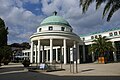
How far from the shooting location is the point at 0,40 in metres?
55.5

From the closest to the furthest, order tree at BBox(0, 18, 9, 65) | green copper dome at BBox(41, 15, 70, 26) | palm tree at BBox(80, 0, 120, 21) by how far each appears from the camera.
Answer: palm tree at BBox(80, 0, 120, 21) < green copper dome at BBox(41, 15, 70, 26) < tree at BBox(0, 18, 9, 65)

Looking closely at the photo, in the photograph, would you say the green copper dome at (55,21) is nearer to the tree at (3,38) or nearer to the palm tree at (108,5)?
the tree at (3,38)

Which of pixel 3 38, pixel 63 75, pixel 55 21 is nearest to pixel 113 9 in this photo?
pixel 63 75

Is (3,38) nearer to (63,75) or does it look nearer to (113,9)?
(63,75)

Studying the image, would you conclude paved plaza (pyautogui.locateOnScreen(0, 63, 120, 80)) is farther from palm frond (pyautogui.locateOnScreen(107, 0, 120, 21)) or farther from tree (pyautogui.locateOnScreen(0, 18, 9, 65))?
tree (pyautogui.locateOnScreen(0, 18, 9, 65))

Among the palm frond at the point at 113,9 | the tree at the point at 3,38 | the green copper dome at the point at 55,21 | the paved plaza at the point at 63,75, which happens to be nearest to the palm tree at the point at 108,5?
the palm frond at the point at 113,9

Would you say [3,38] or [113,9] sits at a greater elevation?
[3,38]

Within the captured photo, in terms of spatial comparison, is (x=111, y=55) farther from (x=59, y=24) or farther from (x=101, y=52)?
(x=59, y=24)

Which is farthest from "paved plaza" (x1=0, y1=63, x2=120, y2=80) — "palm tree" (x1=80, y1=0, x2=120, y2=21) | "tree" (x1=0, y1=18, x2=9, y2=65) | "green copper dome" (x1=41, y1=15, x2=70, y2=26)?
"tree" (x1=0, y1=18, x2=9, y2=65)

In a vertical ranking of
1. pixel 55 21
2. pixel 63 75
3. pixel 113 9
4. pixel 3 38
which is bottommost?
pixel 63 75

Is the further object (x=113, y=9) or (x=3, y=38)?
(x=3, y=38)

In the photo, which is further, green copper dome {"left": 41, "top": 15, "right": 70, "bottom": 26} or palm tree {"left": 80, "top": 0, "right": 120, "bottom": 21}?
green copper dome {"left": 41, "top": 15, "right": 70, "bottom": 26}

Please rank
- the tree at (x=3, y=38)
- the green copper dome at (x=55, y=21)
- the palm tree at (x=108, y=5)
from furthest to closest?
1. the tree at (x=3, y=38)
2. the green copper dome at (x=55, y=21)
3. the palm tree at (x=108, y=5)

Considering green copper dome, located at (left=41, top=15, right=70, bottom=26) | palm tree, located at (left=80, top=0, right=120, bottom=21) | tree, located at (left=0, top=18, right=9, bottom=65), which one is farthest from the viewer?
tree, located at (left=0, top=18, right=9, bottom=65)
